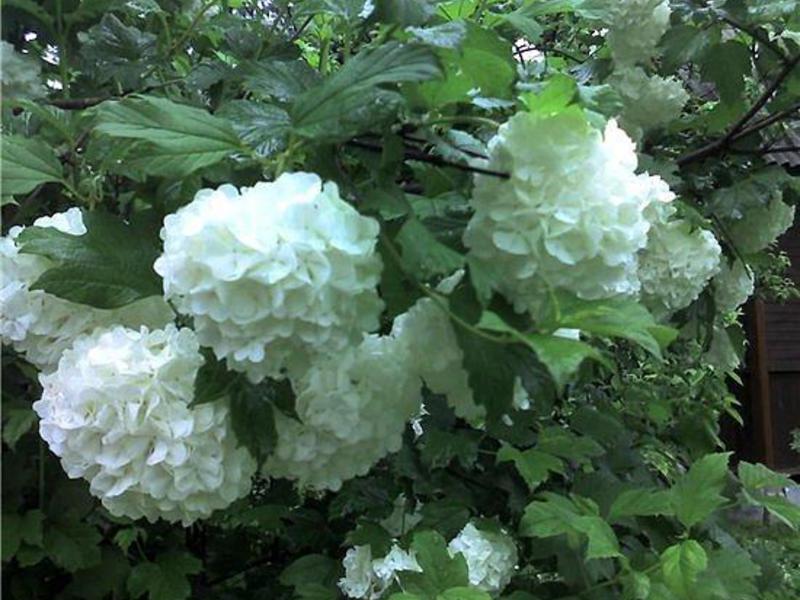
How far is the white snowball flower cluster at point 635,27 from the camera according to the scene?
78.5 inches

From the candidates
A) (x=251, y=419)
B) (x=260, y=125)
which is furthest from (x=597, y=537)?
(x=260, y=125)

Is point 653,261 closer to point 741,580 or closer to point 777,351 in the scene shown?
point 741,580

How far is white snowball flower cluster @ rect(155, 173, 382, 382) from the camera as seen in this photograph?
84 cm

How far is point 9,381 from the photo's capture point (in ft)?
4.97

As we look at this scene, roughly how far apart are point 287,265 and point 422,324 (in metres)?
0.17

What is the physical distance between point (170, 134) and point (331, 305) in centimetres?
27

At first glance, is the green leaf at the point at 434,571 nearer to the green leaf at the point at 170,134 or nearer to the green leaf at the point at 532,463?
the green leaf at the point at 532,463

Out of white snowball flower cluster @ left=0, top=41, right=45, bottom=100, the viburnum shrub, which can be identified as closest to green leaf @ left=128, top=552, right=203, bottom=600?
the viburnum shrub

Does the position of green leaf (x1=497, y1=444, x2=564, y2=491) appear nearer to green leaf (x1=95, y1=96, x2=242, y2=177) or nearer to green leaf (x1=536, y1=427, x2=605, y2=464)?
green leaf (x1=536, y1=427, x2=605, y2=464)

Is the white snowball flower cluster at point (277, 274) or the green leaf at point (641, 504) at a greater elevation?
the white snowball flower cluster at point (277, 274)

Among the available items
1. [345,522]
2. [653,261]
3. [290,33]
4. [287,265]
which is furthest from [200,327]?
[290,33]

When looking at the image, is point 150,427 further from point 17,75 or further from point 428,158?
point 17,75

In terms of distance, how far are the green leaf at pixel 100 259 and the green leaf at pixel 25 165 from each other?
0.09 m

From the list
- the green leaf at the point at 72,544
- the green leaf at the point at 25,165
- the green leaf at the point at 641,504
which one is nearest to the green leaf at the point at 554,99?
the green leaf at the point at 25,165
